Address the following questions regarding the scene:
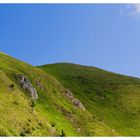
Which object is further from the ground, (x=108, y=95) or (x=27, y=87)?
(x=108, y=95)

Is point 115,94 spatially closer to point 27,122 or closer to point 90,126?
point 90,126

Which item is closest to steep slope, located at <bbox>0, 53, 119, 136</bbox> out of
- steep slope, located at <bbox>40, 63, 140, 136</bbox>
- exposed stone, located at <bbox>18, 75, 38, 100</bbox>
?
exposed stone, located at <bbox>18, 75, 38, 100</bbox>

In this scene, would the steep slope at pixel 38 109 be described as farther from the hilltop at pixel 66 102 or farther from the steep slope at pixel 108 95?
the steep slope at pixel 108 95

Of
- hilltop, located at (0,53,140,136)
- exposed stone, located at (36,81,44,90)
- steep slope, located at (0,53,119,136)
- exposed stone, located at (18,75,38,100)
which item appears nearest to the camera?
steep slope, located at (0,53,119,136)

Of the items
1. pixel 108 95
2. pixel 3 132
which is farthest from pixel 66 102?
pixel 3 132

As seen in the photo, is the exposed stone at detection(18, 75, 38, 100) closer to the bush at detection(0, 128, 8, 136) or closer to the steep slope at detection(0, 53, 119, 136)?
the steep slope at detection(0, 53, 119, 136)

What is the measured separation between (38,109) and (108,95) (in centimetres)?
4945

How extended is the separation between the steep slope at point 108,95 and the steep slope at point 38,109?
30.9 ft

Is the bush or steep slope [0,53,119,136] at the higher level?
steep slope [0,53,119,136]

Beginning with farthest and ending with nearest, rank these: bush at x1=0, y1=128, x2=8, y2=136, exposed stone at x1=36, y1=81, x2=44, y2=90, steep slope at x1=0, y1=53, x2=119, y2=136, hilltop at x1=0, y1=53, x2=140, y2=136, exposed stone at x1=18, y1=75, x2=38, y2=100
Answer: exposed stone at x1=36, y1=81, x2=44, y2=90 < exposed stone at x1=18, y1=75, x2=38, y2=100 < hilltop at x1=0, y1=53, x2=140, y2=136 < steep slope at x1=0, y1=53, x2=119, y2=136 < bush at x1=0, y1=128, x2=8, y2=136

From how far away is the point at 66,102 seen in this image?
7875cm

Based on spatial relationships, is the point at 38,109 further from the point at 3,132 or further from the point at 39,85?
the point at 3,132

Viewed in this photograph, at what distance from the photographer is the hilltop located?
5147cm

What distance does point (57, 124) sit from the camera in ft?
201
